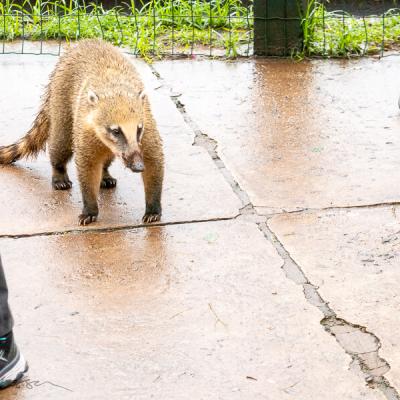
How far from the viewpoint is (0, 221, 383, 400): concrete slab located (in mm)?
3076

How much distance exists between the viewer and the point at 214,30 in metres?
7.57

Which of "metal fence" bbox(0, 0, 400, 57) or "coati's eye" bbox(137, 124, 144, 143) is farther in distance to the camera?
"metal fence" bbox(0, 0, 400, 57)

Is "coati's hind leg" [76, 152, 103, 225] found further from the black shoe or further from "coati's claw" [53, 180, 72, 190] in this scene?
the black shoe

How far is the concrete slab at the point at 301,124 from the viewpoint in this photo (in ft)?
15.6

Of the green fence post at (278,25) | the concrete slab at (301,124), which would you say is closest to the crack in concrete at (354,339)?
the concrete slab at (301,124)

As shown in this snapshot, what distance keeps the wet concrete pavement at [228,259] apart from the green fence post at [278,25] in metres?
0.83

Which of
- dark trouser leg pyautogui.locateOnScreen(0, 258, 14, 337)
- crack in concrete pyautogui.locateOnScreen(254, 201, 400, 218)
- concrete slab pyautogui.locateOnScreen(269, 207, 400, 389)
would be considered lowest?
concrete slab pyautogui.locateOnScreen(269, 207, 400, 389)

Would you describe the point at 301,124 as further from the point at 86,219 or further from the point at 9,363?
the point at 9,363

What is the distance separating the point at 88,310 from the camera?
141 inches

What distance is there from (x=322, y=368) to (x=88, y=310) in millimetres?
960

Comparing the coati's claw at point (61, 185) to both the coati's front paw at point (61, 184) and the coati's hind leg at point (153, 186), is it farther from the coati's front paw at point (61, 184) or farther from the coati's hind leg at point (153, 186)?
the coati's hind leg at point (153, 186)

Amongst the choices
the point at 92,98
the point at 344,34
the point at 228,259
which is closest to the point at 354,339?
the point at 228,259

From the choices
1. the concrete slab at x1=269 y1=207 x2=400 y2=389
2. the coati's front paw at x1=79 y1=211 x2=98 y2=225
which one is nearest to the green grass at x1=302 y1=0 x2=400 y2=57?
the concrete slab at x1=269 y1=207 x2=400 y2=389

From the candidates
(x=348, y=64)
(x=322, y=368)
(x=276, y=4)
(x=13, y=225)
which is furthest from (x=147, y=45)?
(x=322, y=368)
